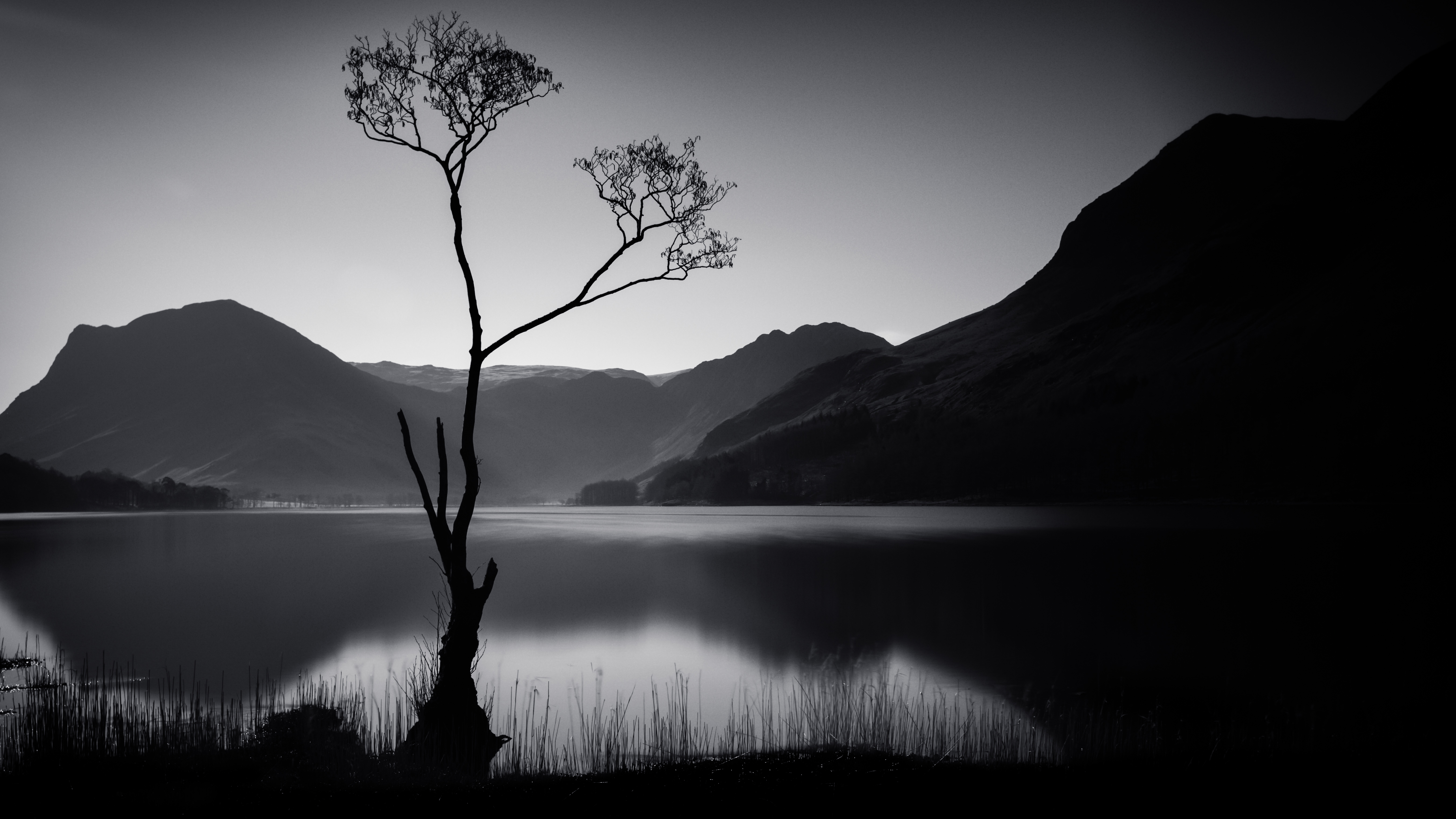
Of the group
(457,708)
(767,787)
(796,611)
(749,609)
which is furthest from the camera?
(749,609)

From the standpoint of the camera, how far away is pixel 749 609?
4006cm

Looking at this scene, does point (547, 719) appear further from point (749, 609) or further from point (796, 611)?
point (749, 609)

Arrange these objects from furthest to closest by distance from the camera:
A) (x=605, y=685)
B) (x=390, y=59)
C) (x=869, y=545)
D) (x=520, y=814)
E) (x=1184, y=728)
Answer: (x=869, y=545) < (x=605, y=685) < (x=1184, y=728) < (x=390, y=59) < (x=520, y=814)

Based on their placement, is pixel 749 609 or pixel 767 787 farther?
pixel 749 609

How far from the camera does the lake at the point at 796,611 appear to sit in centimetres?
2564

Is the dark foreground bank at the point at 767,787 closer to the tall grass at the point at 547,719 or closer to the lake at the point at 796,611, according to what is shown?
the tall grass at the point at 547,719

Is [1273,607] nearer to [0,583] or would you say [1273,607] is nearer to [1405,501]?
[0,583]

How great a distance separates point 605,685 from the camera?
23594mm

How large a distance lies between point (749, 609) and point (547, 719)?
2746 centimetres

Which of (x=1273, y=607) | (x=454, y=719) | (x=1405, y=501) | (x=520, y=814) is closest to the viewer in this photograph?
(x=520, y=814)

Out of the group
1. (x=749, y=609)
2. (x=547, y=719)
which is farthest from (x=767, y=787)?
(x=749, y=609)

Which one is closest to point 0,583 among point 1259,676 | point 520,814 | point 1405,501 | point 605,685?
point 605,685

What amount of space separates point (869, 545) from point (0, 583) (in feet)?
216

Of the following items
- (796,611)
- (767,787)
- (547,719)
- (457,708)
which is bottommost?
(796,611)
